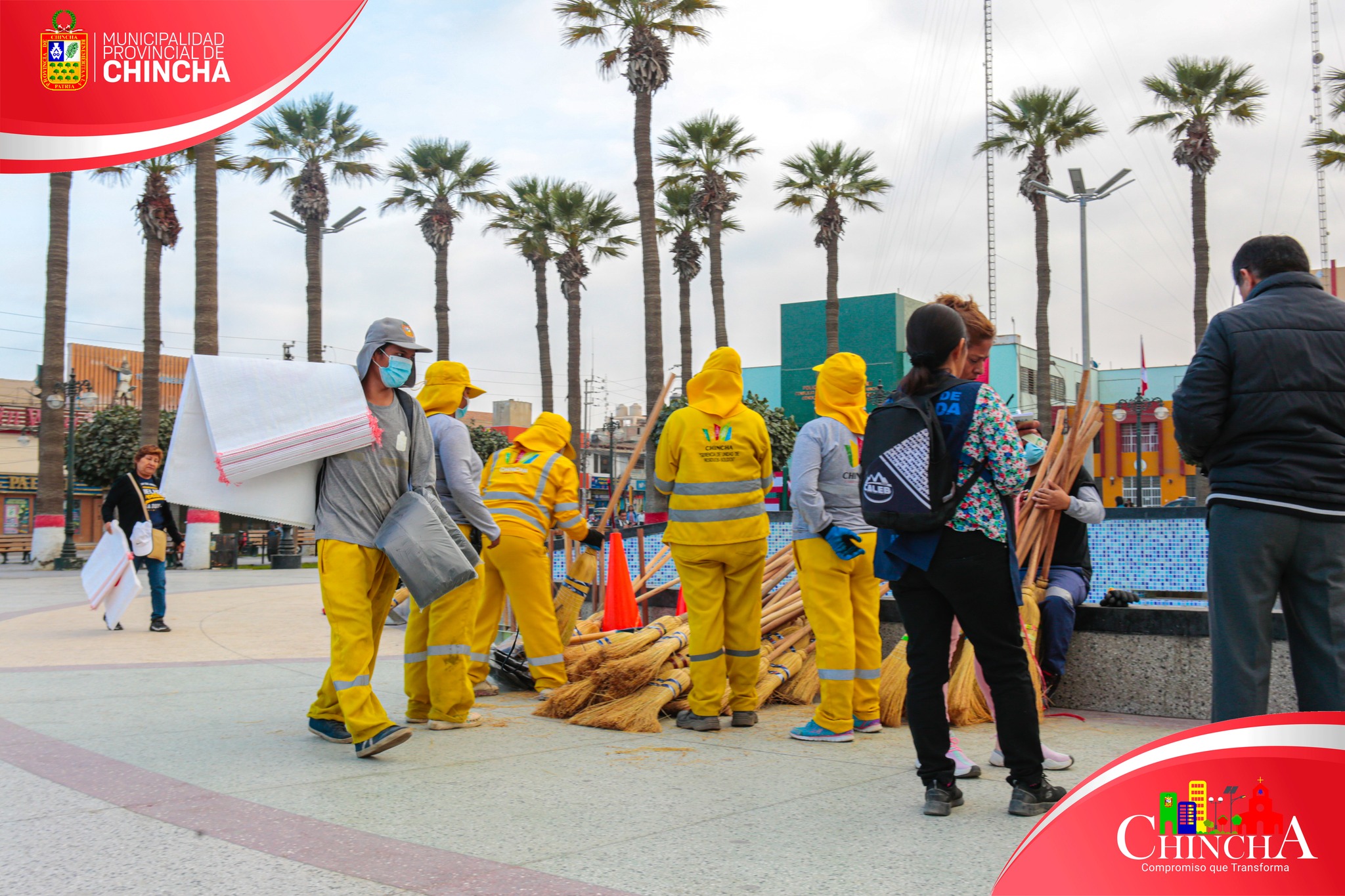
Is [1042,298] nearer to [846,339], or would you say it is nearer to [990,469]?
[846,339]

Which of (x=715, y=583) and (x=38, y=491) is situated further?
(x=38, y=491)

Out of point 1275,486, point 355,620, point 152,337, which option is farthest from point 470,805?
point 152,337

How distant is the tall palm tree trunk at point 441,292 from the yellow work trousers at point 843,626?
1141 inches

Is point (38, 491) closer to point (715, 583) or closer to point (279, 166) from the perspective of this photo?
point (279, 166)

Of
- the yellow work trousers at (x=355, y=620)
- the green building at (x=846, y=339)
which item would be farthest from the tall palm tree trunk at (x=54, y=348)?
the green building at (x=846, y=339)

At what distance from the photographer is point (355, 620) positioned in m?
4.63

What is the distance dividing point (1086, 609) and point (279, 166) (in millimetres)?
28570

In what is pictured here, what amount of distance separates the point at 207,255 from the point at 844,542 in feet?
63.1

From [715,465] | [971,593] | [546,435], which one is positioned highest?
[546,435]

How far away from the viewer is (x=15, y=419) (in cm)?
4797

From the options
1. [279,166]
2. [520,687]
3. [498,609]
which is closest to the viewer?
[498,609]

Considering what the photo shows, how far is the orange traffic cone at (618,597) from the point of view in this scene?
754 cm

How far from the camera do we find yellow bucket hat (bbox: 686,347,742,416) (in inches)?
231

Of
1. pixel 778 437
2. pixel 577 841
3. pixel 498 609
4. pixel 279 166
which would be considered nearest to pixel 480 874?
pixel 577 841
